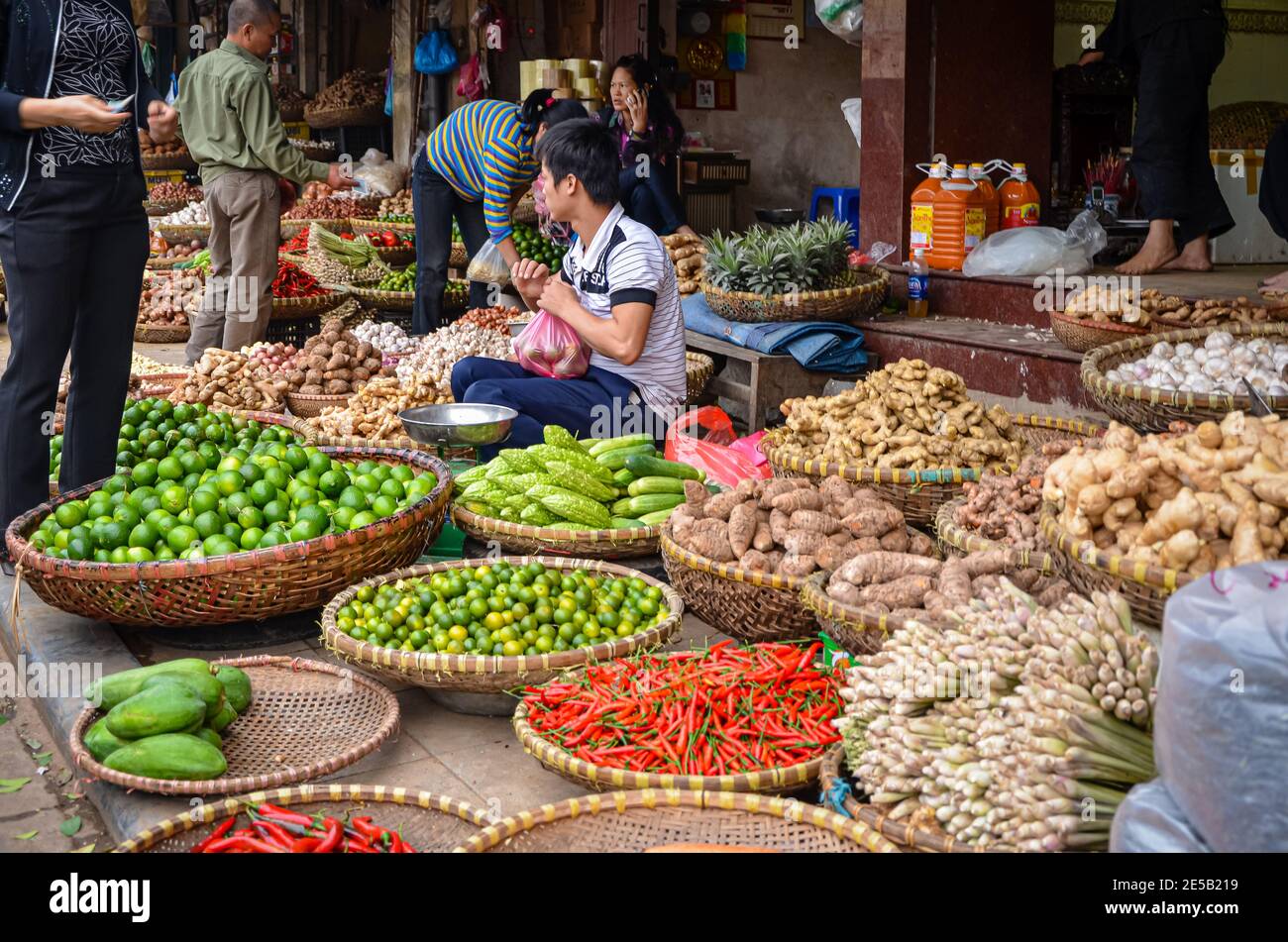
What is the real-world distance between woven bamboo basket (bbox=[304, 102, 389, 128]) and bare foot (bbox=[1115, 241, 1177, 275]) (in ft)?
29.0

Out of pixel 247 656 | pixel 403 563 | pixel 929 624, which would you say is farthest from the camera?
pixel 403 563

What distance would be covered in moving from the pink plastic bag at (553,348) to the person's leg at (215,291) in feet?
11.5

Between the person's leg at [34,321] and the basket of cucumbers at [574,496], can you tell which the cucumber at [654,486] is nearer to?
the basket of cucumbers at [574,496]

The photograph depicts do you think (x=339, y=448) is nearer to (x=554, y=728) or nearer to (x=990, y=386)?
(x=554, y=728)

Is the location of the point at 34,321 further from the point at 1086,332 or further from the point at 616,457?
the point at 1086,332

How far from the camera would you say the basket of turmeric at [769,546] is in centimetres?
324

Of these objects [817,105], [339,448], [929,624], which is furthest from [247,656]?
[817,105]

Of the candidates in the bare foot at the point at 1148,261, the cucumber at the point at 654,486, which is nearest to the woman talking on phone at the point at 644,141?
the bare foot at the point at 1148,261

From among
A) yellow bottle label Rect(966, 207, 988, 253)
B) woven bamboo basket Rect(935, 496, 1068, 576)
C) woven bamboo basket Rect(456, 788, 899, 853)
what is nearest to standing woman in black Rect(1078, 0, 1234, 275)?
yellow bottle label Rect(966, 207, 988, 253)

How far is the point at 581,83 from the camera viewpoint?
9.48 m

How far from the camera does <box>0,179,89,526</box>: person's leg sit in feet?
13.5

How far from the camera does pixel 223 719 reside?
2955mm

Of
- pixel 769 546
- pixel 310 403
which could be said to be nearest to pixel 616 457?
pixel 769 546
